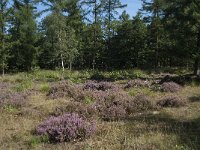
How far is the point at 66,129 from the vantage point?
33.0ft

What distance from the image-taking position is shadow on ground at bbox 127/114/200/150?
9297mm

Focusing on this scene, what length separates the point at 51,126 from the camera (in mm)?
10492

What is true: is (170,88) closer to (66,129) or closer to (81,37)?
(66,129)

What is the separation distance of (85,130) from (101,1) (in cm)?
4256

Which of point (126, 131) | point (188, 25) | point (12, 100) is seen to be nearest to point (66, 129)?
point (126, 131)

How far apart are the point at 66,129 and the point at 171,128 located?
9.52 ft

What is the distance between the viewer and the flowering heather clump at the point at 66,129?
9953 millimetres

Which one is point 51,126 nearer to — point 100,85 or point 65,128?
point 65,128

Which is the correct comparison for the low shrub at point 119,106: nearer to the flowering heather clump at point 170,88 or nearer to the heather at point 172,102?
the heather at point 172,102

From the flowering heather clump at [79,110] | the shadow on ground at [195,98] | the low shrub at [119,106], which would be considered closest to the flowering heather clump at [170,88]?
the shadow on ground at [195,98]

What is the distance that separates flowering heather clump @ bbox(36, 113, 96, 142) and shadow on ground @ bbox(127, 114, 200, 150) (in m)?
1.18

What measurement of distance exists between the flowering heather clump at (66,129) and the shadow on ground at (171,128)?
1180mm

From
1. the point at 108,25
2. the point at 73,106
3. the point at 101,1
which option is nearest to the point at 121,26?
the point at 108,25

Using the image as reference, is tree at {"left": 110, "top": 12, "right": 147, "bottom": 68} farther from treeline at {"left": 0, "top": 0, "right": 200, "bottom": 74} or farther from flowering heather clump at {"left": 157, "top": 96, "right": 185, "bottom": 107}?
flowering heather clump at {"left": 157, "top": 96, "right": 185, "bottom": 107}
